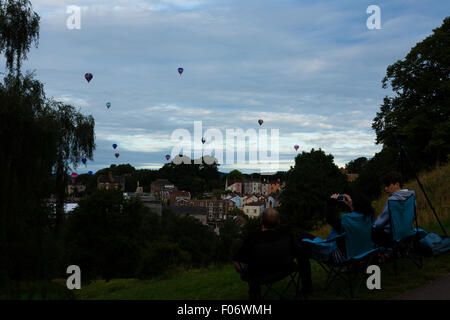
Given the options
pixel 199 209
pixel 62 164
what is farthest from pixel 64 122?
pixel 199 209

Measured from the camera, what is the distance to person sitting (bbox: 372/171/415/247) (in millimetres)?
6316

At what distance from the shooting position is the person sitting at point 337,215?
228 inches

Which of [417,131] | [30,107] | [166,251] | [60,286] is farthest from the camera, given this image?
[166,251]

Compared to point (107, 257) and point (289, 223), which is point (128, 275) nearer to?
point (107, 257)

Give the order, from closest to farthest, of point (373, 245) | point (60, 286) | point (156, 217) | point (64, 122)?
1. point (373, 245)
2. point (60, 286)
3. point (64, 122)
4. point (156, 217)

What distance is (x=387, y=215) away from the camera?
6523 mm

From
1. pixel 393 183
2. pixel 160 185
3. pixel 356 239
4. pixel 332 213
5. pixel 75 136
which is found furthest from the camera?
pixel 160 185

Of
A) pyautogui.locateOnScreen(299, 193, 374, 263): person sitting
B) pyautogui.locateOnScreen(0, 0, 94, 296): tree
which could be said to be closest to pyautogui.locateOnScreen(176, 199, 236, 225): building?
pyautogui.locateOnScreen(0, 0, 94, 296): tree

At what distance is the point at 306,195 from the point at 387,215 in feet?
125

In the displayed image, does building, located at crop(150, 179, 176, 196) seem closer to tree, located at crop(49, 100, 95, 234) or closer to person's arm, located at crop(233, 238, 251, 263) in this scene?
tree, located at crop(49, 100, 95, 234)

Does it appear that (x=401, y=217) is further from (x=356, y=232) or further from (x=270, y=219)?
(x=270, y=219)

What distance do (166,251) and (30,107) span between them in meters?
29.0

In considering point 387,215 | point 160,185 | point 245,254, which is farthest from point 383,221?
point 160,185

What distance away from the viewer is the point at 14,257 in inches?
401
